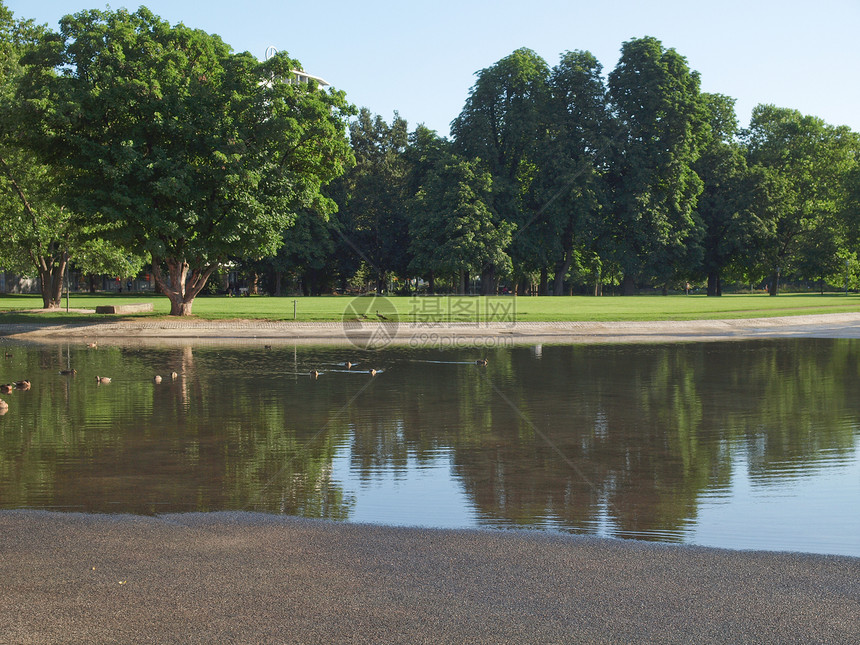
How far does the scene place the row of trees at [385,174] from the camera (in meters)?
29.4

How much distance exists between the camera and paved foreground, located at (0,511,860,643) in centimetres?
438

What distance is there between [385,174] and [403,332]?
61.3m

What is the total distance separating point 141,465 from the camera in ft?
28.4

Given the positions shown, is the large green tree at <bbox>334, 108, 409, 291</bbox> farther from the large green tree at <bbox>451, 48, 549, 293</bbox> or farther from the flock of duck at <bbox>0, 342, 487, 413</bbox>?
the flock of duck at <bbox>0, 342, 487, 413</bbox>

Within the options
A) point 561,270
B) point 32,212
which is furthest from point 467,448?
point 561,270

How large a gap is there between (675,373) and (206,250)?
19158 mm

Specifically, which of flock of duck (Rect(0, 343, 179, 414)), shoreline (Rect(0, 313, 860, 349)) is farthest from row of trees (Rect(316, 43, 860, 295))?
flock of duck (Rect(0, 343, 179, 414))

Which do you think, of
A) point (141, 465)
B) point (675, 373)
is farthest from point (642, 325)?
point (141, 465)

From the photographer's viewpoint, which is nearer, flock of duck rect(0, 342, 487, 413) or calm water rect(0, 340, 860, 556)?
calm water rect(0, 340, 860, 556)

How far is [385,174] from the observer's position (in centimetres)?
8838

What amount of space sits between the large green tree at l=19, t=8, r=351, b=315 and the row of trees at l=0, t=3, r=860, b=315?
8 centimetres

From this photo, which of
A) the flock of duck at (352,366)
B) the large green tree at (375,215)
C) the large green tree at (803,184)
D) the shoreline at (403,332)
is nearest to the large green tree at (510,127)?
the large green tree at (375,215)

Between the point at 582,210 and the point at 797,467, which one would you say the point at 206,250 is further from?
the point at 582,210

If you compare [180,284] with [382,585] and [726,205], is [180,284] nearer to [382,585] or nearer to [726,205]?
[382,585]
